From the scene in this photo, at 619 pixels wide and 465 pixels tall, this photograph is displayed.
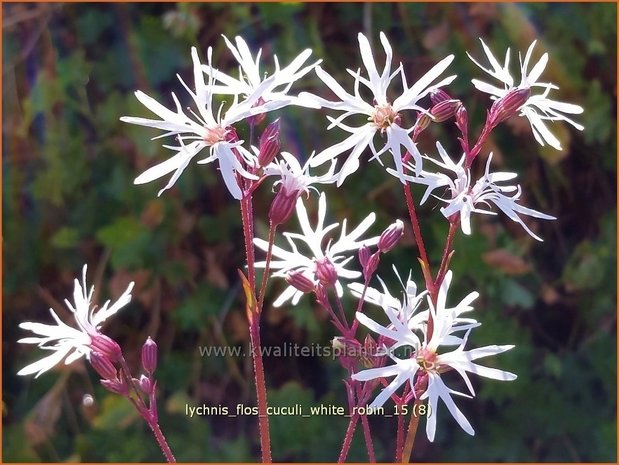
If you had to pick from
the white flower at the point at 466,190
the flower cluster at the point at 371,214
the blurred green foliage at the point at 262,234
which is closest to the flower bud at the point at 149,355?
the flower cluster at the point at 371,214

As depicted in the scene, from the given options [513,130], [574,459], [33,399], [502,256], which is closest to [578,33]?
[513,130]

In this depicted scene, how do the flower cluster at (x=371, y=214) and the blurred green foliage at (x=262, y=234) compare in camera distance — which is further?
the blurred green foliage at (x=262, y=234)

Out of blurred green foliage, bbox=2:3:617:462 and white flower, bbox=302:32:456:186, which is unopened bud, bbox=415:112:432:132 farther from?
blurred green foliage, bbox=2:3:617:462

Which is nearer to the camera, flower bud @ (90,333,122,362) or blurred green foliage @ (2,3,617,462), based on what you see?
flower bud @ (90,333,122,362)

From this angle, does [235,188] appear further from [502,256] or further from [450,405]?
[502,256]

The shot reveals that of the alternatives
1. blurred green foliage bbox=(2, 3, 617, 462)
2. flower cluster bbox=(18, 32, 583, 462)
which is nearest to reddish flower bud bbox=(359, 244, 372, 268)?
flower cluster bbox=(18, 32, 583, 462)

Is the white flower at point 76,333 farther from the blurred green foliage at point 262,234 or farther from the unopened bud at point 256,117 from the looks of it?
the blurred green foliage at point 262,234
